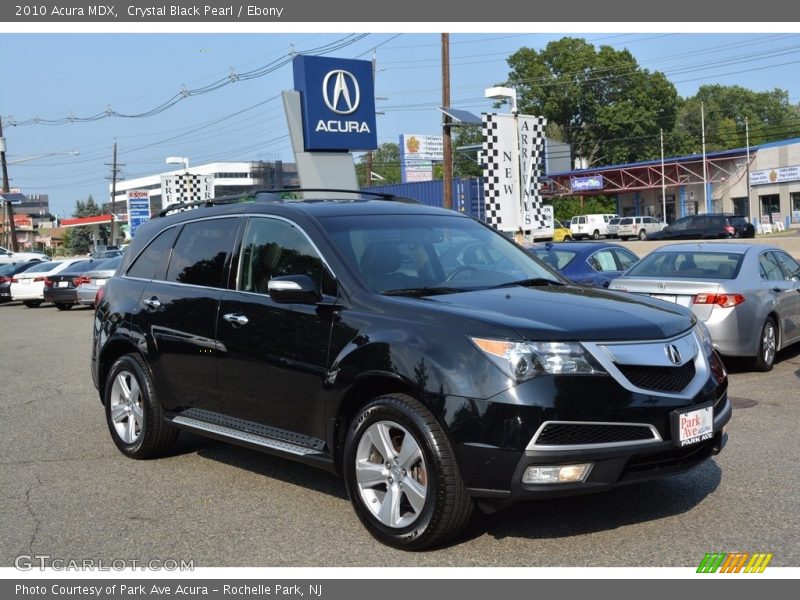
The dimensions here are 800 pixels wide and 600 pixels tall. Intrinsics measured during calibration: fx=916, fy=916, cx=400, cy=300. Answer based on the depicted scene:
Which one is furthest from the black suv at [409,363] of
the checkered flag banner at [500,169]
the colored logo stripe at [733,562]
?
the checkered flag banner at [500,169]

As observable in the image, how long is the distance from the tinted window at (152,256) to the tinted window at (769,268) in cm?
657

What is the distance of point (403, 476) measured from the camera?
184 inches

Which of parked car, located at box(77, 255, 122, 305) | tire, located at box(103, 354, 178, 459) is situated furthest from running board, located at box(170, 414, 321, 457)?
parked car, located at box(77, 255, 122, 305)

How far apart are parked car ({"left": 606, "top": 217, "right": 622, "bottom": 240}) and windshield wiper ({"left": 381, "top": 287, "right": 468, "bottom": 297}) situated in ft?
182

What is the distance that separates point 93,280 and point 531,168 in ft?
37.3

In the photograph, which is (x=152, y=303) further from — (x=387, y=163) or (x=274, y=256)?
(x=387, y=163)

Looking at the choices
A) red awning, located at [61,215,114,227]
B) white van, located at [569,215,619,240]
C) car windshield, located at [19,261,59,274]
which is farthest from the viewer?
red awning, located at [61,215,114,227]

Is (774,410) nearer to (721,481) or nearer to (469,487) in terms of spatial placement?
(721,481)

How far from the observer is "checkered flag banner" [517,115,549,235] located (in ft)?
70.3

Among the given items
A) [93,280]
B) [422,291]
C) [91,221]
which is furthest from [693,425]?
[91,221]

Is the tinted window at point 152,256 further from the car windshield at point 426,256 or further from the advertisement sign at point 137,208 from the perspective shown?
the advertisement sign at point 137,208

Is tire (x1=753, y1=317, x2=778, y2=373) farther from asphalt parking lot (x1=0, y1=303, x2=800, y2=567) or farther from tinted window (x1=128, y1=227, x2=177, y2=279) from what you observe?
tinted window (x1=128, y1=227, x2=177, y2=279)
